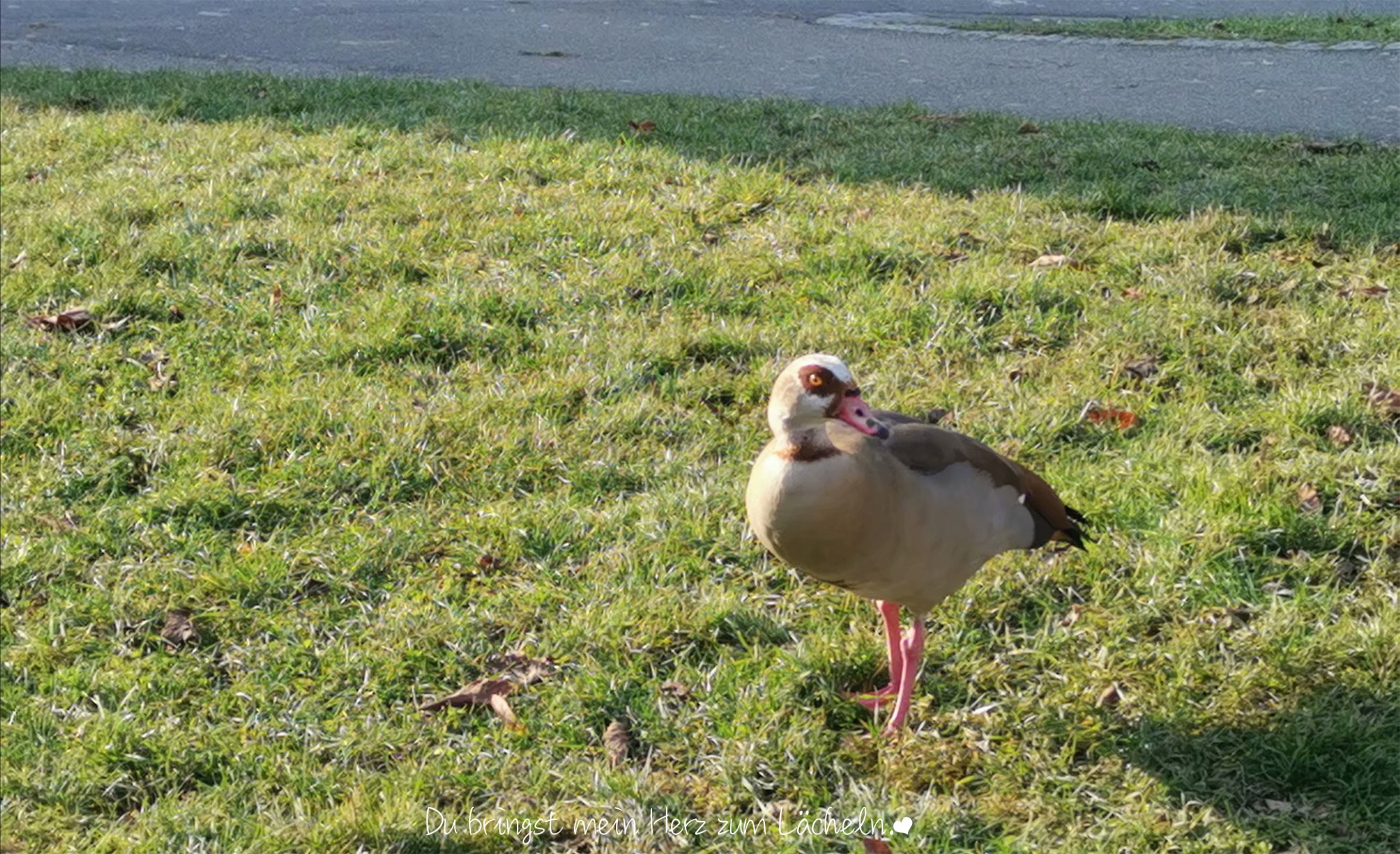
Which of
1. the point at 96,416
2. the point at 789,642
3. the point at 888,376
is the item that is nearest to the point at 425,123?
the point at 96,416

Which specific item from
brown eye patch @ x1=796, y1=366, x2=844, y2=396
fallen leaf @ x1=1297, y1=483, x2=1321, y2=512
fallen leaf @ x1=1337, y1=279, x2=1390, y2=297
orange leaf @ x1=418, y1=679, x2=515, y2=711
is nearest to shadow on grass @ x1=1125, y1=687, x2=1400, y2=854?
fallen leaf @ x1=1297, y1=483, x2=1321, y2=512

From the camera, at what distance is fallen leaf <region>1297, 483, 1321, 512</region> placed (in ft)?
13.6

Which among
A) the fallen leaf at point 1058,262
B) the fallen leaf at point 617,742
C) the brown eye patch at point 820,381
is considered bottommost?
the fallen leaf at point 617,742

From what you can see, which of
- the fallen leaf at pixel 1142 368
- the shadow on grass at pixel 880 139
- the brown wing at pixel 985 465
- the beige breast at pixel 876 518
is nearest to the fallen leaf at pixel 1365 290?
the shadow on grass at pixel 880 139

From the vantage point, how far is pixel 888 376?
199 inches

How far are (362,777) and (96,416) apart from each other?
7.11ft

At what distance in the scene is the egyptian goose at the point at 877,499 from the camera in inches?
123

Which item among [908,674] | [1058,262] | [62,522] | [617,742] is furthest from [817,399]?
[1058,262]

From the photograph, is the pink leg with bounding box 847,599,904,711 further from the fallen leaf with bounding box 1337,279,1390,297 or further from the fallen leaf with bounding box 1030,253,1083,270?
the fallen leaf with bounding box 1337,279,1390,297

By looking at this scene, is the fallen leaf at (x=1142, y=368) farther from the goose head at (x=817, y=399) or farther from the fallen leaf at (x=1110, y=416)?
the goose head at (x=817, y=399)

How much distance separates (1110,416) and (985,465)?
1.43 m

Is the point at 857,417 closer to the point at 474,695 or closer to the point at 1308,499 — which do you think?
the point at 474,695

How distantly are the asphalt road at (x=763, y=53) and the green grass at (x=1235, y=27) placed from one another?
389mm

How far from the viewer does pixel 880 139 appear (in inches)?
291
